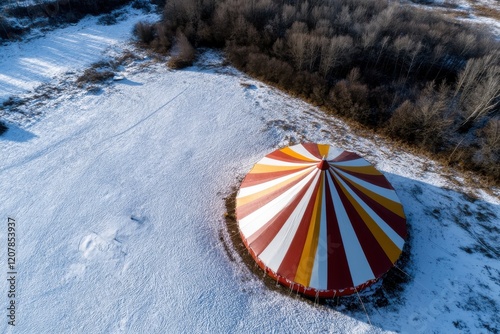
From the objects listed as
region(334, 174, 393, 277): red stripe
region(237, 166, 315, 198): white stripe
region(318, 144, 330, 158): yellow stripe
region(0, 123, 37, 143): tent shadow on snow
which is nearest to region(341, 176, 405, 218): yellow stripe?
region(334, 174, 393, 277): red stripe

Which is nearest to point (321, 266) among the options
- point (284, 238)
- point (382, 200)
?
point (284, 238)

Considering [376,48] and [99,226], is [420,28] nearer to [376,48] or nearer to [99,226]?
[376,48]

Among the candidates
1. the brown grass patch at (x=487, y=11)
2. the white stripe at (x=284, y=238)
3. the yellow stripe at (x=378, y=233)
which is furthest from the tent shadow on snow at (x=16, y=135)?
the brown grass patch at (x=487, y=11)

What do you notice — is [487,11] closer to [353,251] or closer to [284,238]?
[353,251]

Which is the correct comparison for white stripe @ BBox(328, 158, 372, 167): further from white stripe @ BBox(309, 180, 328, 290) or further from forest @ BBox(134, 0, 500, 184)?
forest @ BBox(134, 0, 500, 184)

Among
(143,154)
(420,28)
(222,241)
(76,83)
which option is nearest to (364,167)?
(222,241)

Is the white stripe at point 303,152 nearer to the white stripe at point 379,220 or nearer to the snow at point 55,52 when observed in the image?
the white stripe at point 379,220
